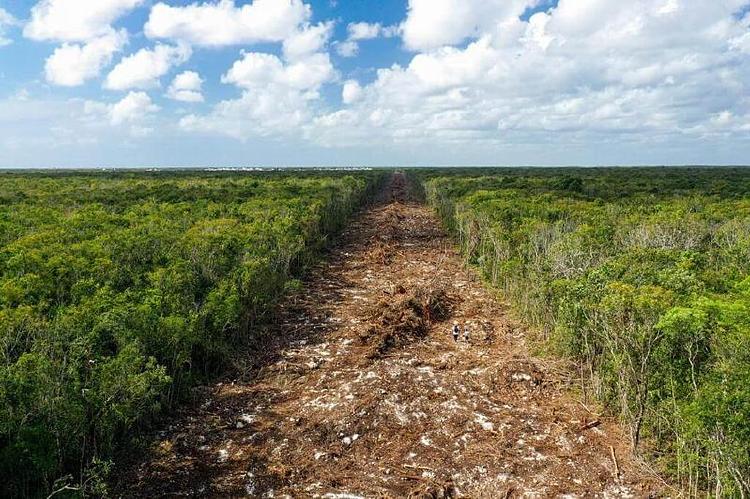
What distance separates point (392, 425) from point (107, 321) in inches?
240

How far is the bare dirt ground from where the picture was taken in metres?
8.68

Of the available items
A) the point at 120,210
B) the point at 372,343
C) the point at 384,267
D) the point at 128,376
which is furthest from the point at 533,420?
the point at 120,210

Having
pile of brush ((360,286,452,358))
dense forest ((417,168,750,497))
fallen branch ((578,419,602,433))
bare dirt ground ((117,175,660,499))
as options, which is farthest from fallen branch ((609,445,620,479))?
pile of brush ((360,286,452,358))

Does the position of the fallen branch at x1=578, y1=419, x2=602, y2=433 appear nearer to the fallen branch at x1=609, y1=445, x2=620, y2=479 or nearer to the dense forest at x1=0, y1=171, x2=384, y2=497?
the fallen branch at x1=609, y1=445, x2=620, y2=479

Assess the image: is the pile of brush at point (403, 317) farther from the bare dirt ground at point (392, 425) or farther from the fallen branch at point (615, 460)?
the fallen branch at point (615, 460)

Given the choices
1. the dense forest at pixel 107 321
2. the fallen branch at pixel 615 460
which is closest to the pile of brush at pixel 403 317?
the dense forest at pixel 107 321

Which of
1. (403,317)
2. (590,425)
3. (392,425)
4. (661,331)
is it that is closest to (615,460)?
(590,425)

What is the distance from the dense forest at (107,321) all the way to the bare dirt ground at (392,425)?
1.05 metres

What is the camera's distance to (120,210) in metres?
31.4

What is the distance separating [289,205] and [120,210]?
1083 cm

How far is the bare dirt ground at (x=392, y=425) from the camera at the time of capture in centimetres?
868

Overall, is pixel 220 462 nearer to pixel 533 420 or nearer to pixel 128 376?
pixel 128 376

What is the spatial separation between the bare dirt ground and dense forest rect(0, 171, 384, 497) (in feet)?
3.44

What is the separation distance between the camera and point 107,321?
1050 centimetres
